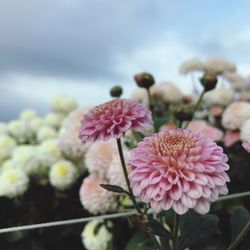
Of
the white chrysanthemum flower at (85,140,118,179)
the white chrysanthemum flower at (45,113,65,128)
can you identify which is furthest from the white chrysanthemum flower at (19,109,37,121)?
the white chrysanthemum flower at (85,140,118,179)

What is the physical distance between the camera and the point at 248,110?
154 centimetres

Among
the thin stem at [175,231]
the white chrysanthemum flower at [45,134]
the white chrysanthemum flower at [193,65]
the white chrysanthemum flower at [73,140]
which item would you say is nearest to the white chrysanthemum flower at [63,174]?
the white chrysanthemum flower at [73,140]

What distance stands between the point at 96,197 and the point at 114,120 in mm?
583

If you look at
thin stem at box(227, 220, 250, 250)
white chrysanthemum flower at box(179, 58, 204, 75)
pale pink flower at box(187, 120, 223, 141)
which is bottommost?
thin stem at box(227, 220, 250, 250)

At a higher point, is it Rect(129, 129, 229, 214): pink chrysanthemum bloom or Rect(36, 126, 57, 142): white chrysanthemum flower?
Rect(36, 126, 57, 142): white chrysanthemum flower

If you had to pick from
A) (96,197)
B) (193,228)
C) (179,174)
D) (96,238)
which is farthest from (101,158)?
(179,174)

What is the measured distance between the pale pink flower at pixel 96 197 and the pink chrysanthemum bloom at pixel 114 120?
1.74ft

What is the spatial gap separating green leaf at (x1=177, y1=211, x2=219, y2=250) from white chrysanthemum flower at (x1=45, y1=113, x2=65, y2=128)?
1.42 meters

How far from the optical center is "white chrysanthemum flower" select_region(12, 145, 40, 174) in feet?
5.38

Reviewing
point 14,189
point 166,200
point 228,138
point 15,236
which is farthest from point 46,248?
point 166,200

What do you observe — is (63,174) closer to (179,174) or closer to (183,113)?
(183,113)

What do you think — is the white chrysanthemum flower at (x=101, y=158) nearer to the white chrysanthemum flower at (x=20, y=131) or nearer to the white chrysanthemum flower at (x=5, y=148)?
the white chrysanthemum flower at (x=5, y=148)

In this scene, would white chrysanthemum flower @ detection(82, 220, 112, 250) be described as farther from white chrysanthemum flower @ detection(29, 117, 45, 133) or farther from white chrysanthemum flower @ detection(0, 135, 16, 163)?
white chrysanthemum flower @ detection(29, 117, 45, 133)

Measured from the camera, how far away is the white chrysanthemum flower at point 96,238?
1377 mm
